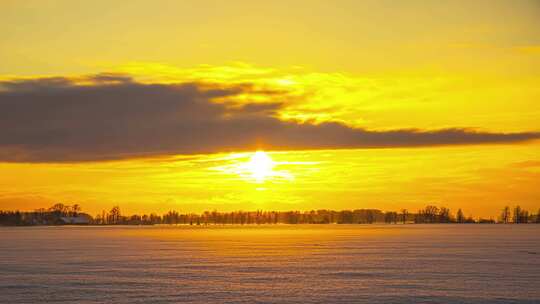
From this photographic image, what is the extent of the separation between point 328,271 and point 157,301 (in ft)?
68.5

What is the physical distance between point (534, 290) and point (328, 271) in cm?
1797

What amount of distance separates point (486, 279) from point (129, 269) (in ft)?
91.4

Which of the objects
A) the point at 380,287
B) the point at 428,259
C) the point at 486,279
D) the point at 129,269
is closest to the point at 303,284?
the point at 380,287

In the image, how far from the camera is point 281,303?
3800cm

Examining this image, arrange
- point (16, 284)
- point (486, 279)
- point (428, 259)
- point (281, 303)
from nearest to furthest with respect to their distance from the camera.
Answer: point (281, 303) → point (16, 284) → point (486, 279) → point (428, 259)

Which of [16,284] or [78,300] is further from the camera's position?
[16,284]

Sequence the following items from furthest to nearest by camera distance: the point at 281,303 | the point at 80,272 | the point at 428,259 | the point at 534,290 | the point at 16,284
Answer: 1. the point at 428,259
2. the point at 80,272
3. the point at 16,284
4. the point at 534,290
5. the point at 281,303

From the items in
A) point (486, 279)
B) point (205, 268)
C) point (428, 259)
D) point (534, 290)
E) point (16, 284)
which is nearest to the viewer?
point (534, 290)

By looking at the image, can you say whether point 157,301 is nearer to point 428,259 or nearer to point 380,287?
point 380,287

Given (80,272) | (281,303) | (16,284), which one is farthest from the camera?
(80,272)

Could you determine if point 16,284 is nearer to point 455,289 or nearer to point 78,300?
point 78,300

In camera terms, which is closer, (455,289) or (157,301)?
(157,301)

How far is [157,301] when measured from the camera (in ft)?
127

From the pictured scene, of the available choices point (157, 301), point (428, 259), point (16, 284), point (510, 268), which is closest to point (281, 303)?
point (157, 301)
